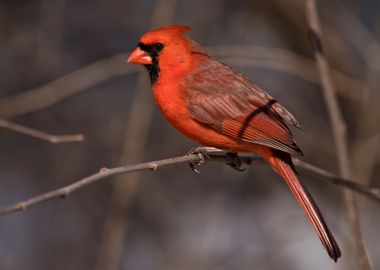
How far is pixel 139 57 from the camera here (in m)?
3.38

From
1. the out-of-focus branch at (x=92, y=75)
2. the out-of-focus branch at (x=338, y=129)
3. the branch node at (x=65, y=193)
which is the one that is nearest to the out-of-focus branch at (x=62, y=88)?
the out-of-focus branch at (x=92, y=75)

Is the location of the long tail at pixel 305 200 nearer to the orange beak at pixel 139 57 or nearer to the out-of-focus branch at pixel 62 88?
the orange beak at pixel 139 57

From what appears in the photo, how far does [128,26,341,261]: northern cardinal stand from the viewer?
10.5 ft

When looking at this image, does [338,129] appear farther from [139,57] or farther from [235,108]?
[139,57]

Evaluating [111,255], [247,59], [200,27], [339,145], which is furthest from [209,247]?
[200,27]

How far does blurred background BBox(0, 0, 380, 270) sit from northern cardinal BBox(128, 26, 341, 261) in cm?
65

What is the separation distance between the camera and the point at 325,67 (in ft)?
11.0

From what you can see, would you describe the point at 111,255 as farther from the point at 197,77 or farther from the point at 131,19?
the point at 131,19

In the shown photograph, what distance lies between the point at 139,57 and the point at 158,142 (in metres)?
2.64

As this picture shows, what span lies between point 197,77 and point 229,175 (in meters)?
1.79

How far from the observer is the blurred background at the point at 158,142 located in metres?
4.49

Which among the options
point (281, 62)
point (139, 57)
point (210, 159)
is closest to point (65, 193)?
point (210, 159)

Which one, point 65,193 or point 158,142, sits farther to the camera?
point 158,142

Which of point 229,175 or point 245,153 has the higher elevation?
point 229,175
